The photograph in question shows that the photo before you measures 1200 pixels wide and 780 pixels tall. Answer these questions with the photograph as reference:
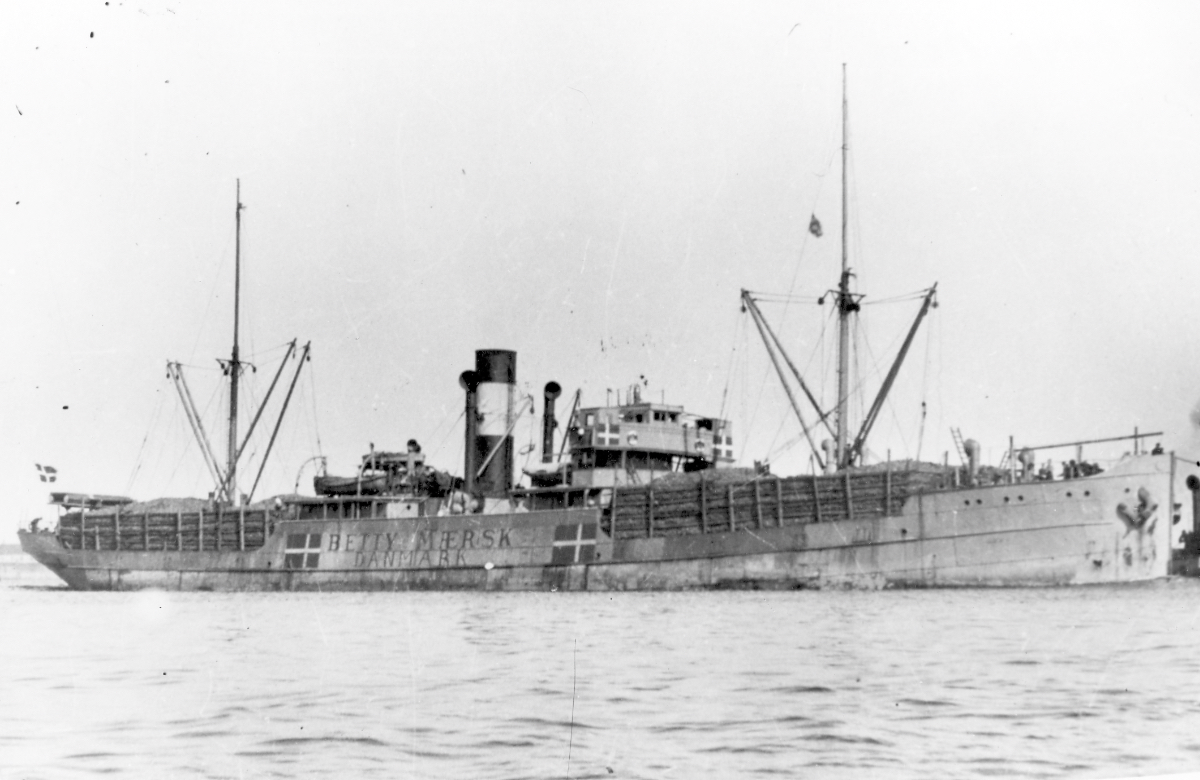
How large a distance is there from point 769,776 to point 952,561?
28.0 m

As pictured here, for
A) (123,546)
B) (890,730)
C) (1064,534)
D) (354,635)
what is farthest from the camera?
(123,546)

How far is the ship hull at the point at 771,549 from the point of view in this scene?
38.9 m

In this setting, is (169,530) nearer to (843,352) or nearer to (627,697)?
(843,352)

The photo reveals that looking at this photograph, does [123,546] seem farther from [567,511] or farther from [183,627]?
[183,627]

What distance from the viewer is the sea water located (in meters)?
13.7

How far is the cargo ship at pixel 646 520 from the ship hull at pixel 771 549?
0.06m

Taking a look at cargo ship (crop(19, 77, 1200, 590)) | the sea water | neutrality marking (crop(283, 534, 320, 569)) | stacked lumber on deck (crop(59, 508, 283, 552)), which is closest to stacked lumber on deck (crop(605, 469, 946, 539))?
cargo ship (crop(19, 77, 1200, 590))

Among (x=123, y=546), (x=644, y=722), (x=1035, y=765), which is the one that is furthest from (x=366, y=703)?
(x=123, y=546)

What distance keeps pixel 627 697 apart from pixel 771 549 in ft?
84.5

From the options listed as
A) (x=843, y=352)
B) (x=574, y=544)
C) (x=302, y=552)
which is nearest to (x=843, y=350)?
(x=843, y=352)

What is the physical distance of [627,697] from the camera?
17203 mm

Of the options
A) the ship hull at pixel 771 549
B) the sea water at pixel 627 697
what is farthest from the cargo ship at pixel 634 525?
the sea water at pixel 627 697

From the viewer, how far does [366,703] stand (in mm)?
16781

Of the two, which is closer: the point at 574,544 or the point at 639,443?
the point at 574,544
